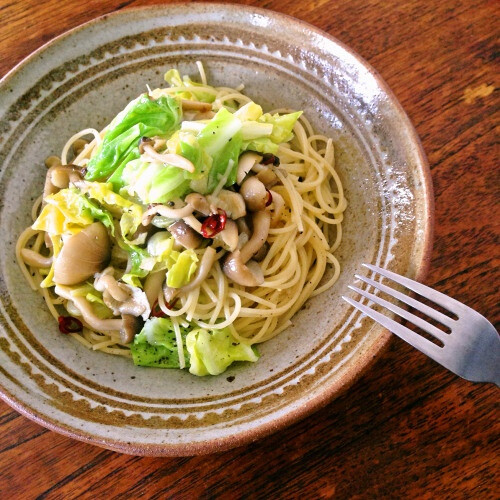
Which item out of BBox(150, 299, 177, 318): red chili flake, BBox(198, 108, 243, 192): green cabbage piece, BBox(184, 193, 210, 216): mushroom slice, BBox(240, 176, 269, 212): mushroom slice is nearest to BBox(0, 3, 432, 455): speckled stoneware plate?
BBox(150, 299, 177, 318): red chili flake

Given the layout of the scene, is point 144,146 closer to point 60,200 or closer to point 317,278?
point 60,200

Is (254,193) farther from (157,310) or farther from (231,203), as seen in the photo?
(157,310)

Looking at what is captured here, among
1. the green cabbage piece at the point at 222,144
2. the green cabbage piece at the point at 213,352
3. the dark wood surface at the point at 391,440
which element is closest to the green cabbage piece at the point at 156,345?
the green cabbage piece at the point at 213,352

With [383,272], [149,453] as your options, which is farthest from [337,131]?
[149,453]

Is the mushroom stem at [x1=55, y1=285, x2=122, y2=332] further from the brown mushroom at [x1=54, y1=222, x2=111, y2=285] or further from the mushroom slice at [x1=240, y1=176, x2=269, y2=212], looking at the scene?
the mushroom slice at [x1=240, y1=176, x2=269, y2=212]

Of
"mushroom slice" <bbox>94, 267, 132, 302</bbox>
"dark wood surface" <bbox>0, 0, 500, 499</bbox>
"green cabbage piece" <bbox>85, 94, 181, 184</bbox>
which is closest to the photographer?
"dark wood surface" <bbox>0, 0, 500, 499</bbox>
